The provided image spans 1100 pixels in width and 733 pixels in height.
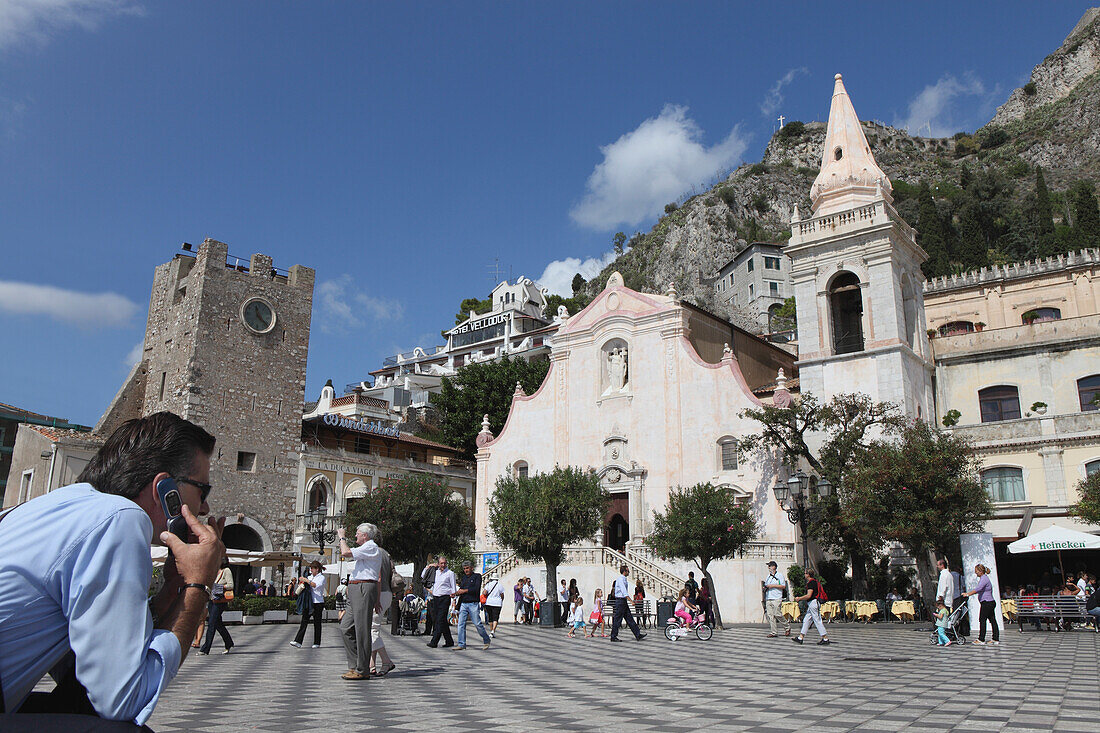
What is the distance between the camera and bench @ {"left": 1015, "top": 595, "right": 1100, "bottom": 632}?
19750 mm

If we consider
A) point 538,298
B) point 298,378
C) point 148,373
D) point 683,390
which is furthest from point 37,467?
point 538,298

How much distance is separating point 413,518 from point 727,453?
13.4m

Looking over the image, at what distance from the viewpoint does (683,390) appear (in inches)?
1326

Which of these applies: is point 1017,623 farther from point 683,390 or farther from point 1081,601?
point 683,390

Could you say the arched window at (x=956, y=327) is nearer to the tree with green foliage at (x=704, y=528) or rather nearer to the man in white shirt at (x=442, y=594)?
the tree with green foliage at (x=704, y=528)

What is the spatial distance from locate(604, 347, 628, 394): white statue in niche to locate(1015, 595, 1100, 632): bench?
730 inches

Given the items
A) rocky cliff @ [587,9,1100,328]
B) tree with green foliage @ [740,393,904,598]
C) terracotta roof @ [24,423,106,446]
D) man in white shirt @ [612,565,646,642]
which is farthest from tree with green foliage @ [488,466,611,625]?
rocky cliff @ [587,9,1100,328]

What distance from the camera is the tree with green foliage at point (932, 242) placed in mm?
61500

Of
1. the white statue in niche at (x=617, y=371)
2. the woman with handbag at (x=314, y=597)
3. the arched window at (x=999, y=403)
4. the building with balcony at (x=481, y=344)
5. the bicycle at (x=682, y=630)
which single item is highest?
the building with balcony at (x=481, y=344)

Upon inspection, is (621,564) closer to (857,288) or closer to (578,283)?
(857,288)

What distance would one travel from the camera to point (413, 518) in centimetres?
3250

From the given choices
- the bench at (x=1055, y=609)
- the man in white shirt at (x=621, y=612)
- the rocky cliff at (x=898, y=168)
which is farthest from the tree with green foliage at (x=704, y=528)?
the rocky cliff at (x=898, y=168)

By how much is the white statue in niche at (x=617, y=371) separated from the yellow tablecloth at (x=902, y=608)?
50.6 ft

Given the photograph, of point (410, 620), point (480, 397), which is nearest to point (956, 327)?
point (480, 397)
